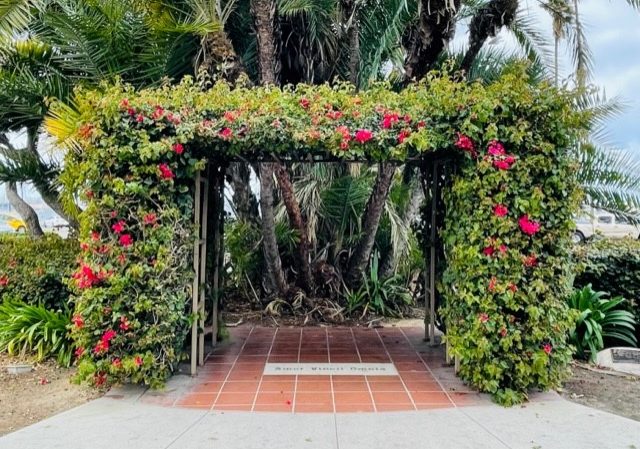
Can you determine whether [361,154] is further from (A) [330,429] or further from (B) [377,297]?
(B) [377,297]

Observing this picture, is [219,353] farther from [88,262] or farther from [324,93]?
[324,93]

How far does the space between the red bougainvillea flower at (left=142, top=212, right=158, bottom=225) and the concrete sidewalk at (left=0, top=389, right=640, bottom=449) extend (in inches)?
61.3

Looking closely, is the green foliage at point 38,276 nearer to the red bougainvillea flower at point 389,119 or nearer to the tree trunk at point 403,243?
the red bougainvillea flower at point 389,119

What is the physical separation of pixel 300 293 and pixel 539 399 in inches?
163

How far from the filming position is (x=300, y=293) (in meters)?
7.60

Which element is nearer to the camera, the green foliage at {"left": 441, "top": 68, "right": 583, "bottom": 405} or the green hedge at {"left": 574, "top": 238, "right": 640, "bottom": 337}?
the green foliage at {"left": 441, "top": 68, "right": 583, "bottom": 405}

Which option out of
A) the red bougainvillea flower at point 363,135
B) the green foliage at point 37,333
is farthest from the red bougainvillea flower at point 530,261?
the green foliage at point 37,333

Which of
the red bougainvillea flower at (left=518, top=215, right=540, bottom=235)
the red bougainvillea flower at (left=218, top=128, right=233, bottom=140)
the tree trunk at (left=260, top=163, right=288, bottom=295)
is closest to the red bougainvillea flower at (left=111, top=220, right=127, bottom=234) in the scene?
the red bougainvillea flower at (left=218, top=128, right=233, bottom=140)

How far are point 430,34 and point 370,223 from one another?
110 inches

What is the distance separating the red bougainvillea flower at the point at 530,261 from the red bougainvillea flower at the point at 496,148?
0.92m

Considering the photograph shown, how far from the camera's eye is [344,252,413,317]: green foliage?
7.54 m

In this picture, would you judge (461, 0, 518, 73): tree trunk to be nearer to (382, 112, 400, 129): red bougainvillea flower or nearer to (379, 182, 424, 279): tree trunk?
(379, 182, 424, 279): tree trunk

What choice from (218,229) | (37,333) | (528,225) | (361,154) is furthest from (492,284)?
(37,333)

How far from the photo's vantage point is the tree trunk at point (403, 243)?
808 cm
